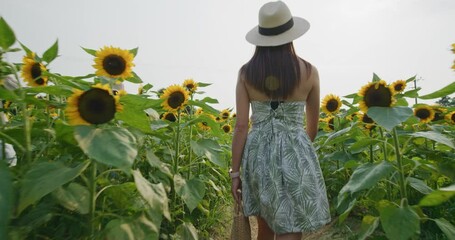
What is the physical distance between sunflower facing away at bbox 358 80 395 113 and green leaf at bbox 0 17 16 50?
166cm

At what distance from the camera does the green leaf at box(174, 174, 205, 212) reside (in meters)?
2.40

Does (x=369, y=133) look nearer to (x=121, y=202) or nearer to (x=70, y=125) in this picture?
(x=121, y=202)

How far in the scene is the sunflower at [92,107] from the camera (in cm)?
149

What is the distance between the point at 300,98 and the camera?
2.33 m

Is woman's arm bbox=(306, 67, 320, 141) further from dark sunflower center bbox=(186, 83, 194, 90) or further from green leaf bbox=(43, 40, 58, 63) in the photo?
green leaf bbox=(43, 40, 58, 63)

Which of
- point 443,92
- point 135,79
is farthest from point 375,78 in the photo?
point 135,79

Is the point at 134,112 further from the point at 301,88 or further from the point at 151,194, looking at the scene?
the point at 301,88

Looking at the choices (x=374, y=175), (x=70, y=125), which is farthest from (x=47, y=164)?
(x=374, y=175)

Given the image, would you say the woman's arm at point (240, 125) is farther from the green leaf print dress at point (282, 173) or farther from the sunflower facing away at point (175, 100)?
the sunflower facing away at point (175, 100)

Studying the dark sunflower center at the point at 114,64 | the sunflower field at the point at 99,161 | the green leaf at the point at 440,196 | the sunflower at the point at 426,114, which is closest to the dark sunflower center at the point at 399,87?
the sunflower at the point at 426,114

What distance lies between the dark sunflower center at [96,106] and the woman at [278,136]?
1.00 metres

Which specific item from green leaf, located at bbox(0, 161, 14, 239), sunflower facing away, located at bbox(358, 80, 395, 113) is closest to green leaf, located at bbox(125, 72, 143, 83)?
green leaf, located at bbox(0, 161, 14, 239)

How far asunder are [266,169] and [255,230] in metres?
2.15

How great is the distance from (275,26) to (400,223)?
1280 millimetres
